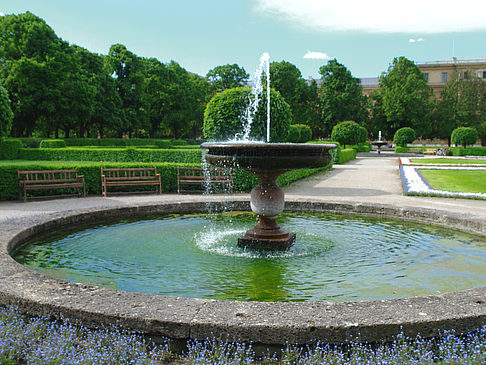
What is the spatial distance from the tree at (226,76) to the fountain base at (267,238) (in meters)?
51.0

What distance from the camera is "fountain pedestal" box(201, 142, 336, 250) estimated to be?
514cm

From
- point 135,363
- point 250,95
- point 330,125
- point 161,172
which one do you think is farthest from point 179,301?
point 330,125

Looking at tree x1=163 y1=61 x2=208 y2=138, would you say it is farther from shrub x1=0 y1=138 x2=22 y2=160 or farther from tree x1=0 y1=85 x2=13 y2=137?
tree x1=0 y1=85 x2=13 y2=137

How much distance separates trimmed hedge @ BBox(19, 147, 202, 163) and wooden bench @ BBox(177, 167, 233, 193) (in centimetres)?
315

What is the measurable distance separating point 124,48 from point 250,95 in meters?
33.3

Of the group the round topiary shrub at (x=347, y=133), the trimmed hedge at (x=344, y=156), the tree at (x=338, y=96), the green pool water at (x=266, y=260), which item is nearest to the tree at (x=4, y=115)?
the green pool water at (x=266, y=260)

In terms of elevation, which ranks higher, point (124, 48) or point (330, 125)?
point (124, 48)

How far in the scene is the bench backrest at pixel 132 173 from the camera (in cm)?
1223

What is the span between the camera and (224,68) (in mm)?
55500

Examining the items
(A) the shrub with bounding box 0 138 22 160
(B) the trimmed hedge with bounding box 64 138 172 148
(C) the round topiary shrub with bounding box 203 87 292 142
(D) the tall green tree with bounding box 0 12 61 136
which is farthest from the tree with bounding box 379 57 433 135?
(A) the shrub with bounding box 0 138 22 160

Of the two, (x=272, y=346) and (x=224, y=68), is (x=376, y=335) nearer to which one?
(x=272, y=346)

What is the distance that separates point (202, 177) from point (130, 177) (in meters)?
2.11

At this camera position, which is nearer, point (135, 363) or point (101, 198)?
point (135, 363)

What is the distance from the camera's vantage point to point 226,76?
55781mm
